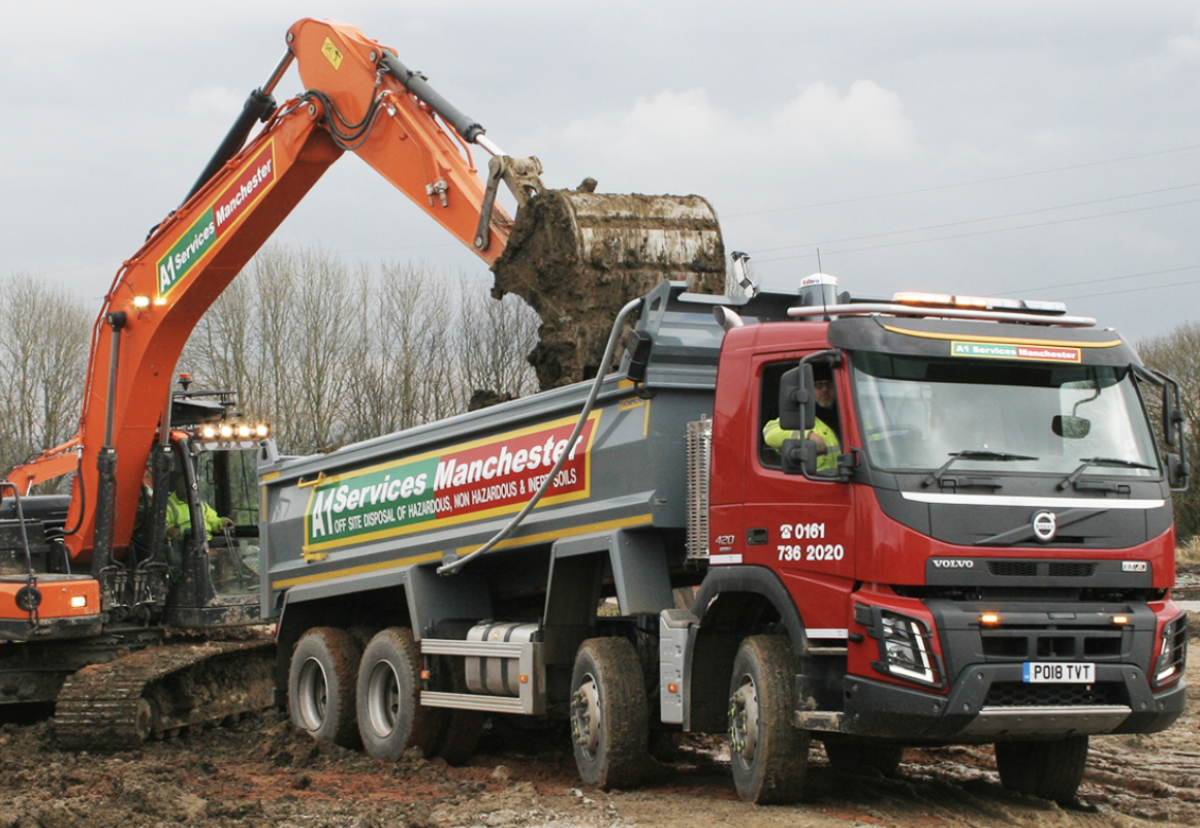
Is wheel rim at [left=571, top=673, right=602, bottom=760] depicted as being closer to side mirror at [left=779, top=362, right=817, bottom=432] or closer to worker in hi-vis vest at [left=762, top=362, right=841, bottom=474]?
worker in hi-vis vest at [left=762, top=362, right=841, bottom=474]

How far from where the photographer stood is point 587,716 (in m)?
9.41

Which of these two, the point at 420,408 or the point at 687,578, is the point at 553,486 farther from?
the point at 420,408

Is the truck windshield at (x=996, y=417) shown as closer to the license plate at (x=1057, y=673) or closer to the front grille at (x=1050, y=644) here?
the front grille at (x=1050, y=644)

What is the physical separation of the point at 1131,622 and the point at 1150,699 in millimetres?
416

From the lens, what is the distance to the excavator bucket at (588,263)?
1034 cm

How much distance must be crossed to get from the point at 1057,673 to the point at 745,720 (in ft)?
5.70

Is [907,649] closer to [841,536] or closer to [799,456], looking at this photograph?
[841,536]

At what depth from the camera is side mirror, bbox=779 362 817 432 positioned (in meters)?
7.73

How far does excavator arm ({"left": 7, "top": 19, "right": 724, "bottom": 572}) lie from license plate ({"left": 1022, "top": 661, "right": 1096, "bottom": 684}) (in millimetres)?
4101

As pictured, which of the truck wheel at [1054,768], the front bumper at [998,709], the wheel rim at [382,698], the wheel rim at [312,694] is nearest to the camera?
the front bumper at [998,709]

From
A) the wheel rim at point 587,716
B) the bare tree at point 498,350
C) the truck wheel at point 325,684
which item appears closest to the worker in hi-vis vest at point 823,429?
the wheel rim at point 587,716

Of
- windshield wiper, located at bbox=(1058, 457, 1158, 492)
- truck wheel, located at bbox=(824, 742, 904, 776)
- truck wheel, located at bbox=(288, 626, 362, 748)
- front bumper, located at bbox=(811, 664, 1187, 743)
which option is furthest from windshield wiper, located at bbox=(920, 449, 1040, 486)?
truck wheel, located at bbox=(288, 626, 362, 748)

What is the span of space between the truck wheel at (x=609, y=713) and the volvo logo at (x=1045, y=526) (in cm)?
281

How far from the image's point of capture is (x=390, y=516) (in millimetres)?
11773
